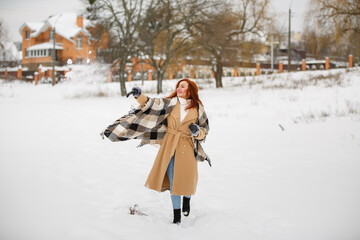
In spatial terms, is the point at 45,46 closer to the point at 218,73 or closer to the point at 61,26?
the point at 61,26

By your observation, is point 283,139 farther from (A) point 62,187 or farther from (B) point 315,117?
(A) point 62,187

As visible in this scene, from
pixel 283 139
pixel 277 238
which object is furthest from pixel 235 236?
pixel 283 139

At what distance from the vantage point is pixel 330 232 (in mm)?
3758

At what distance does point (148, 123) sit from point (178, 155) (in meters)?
0.51

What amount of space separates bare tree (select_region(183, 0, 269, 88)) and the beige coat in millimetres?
16914

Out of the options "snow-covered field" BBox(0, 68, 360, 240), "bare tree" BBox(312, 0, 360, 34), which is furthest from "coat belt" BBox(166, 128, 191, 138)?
"bare tree" BBox(312, 0, 360, 34)

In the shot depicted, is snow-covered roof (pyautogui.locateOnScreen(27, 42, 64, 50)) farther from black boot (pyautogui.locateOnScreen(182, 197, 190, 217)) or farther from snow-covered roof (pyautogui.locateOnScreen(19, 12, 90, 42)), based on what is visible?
black boot (pyautogui.locateOnScreen(182, 197, 190, 217))

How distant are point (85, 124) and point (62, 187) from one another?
21.3 ft

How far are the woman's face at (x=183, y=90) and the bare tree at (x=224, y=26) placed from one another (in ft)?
54.9

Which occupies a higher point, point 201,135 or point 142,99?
point 142,99

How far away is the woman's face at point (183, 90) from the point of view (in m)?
3.94

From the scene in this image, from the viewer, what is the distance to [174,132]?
390 cm

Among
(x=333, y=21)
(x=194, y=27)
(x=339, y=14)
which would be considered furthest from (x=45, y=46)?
(x=339, y=14)

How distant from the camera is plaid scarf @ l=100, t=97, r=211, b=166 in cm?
384
